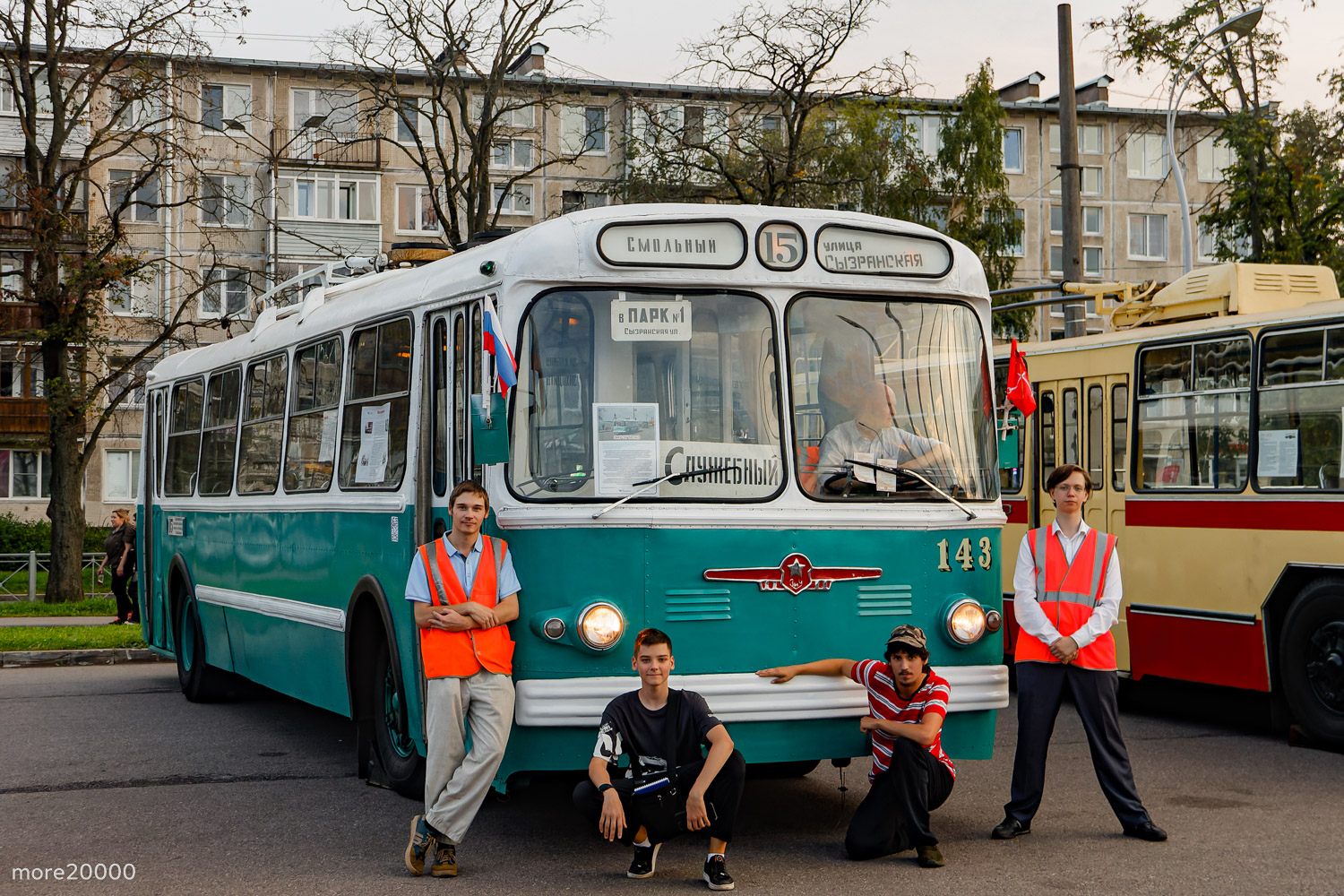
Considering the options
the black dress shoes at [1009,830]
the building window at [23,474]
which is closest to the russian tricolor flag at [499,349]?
the black dress shoes at [1009,830]

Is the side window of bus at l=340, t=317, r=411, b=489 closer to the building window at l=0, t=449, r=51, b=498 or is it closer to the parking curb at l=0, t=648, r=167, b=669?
the parking curb at l=0, t=648, r=167, b=669

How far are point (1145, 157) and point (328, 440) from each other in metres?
53.9

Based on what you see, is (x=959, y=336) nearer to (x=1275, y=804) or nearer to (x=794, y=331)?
(x=794, y=331)

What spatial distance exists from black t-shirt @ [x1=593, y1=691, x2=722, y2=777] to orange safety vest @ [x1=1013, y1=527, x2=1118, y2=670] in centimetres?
172

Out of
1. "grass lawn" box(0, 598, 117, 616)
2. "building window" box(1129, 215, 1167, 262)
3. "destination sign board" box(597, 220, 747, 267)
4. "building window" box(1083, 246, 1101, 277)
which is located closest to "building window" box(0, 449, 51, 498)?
"grass lawn" box(0, 598, 117, 616)

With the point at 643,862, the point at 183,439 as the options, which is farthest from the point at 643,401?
the point at 183,439

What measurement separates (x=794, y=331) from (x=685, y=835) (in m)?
2.46

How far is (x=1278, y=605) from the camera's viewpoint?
10516mm

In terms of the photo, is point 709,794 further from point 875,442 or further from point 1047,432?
point 1047,432

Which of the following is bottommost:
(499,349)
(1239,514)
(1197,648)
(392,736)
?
(392,736)

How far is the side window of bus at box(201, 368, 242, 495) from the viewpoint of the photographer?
38.0ft

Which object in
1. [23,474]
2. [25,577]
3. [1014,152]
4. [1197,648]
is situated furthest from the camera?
[1014,152]

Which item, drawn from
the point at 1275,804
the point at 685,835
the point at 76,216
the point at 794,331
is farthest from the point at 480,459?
the point at 76,216

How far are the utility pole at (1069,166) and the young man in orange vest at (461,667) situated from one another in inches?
450
